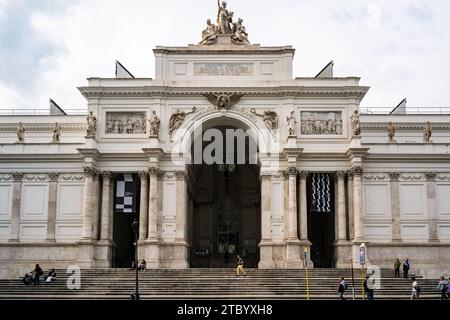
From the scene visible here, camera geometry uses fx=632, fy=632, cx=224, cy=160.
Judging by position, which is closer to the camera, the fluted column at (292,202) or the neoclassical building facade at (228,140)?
the fluted column at (292,202)

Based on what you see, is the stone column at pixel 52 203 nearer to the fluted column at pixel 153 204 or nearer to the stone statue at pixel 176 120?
the fluted column at pixel 153 204

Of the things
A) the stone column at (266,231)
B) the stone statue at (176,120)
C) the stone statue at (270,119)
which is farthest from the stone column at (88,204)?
the stone statue at (270,119)

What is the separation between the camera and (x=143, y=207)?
46156 millimetres

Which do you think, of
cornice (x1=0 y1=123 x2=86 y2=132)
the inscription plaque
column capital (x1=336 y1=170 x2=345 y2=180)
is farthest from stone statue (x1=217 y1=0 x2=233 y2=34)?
cornice (x1=0 y1=123 x2=86 y2=132)

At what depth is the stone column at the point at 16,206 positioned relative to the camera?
46.3 meters

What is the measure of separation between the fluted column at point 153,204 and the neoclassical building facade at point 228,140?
104 mm

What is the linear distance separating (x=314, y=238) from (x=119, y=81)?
2020cm

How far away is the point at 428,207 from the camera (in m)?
46.1

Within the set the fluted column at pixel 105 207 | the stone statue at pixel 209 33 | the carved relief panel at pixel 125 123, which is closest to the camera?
the fluted column at pixel 105 207

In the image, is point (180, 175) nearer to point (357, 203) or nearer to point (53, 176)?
point (53, 176)

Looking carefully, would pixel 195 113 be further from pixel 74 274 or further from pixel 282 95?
pixel 74 274

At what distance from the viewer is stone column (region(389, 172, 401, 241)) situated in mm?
45812

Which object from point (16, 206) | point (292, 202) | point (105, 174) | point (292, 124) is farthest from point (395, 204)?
point (16, 206)
